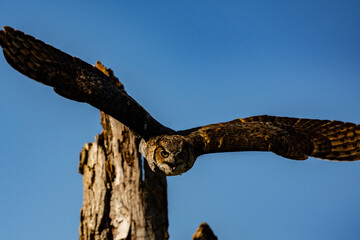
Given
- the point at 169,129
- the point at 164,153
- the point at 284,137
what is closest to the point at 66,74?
the point at 164,153

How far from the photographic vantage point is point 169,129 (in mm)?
7684

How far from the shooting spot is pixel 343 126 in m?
8.34

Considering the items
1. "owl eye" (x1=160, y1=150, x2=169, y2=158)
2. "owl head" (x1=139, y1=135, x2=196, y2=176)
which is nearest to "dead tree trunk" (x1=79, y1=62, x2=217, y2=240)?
"owl head" (x1=139, y1=135, x2=196, y2=176)

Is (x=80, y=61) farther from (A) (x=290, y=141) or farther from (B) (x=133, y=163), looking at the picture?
(A) (x=290, y=141)

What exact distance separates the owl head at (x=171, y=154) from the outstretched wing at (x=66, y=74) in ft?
1.34

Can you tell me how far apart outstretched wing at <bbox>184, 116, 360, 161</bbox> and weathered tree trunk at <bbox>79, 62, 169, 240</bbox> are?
1.55m

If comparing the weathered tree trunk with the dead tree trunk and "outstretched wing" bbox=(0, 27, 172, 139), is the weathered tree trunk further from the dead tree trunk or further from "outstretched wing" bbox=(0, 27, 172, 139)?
"outstretched wing" bbox=(0, 27, 172, 139)

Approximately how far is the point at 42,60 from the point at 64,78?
32 centimetres

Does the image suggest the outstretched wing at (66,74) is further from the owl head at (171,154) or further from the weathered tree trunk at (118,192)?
the weathered tree trunk at (118,192)

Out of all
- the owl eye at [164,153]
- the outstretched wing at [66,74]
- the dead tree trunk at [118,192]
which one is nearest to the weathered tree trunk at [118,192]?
the dead tree trunk at [118,192]

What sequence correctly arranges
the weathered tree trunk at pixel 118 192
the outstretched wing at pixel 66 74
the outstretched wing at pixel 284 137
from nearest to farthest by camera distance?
the outstretched wing at pixel 66 74
the outstretched wing at pixel 284 137
the weathered tree trunk at pixel 118 192

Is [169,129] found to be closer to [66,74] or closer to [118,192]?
[118,192]

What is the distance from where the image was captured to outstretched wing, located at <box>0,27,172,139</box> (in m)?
6.25

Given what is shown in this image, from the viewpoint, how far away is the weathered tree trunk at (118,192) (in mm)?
8484
